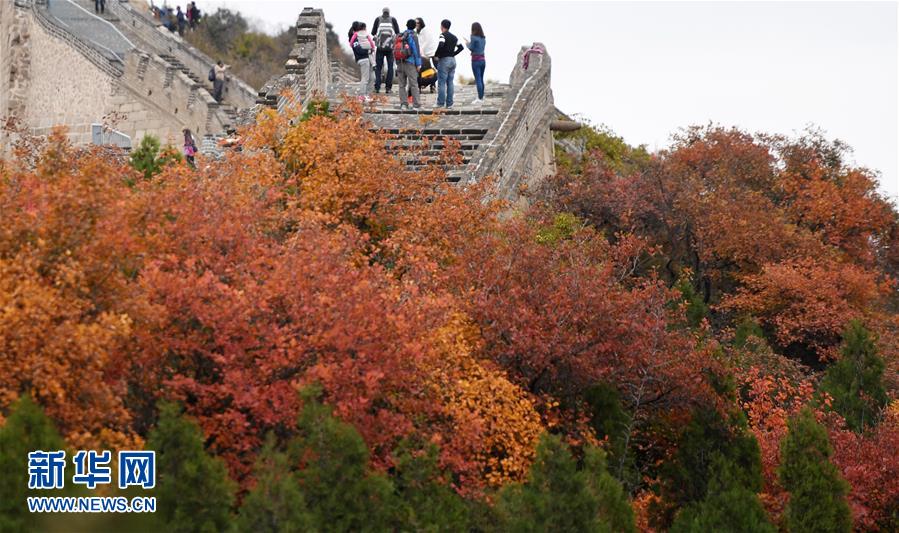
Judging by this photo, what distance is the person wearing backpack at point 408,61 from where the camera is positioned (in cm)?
3002

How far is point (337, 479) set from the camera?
1716cm

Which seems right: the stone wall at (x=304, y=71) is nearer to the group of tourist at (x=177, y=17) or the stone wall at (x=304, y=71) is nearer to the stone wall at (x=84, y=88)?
the stone wall at (x=84, y=88)

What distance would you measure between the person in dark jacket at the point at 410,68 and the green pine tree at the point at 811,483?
37.7 feet

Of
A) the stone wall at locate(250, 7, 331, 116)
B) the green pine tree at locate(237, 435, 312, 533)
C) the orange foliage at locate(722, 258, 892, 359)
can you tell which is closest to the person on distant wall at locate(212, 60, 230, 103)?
the stone wall at locate(250, 7, 331, 116)

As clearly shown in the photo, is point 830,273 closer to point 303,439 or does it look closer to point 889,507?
point 889,507

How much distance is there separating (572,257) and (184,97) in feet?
64.2

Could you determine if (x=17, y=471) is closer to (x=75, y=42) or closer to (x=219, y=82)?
(x=75, y=42)

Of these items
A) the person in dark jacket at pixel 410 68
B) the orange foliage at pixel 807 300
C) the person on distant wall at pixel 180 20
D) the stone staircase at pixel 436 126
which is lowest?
the orange foliage at pixel 807 300

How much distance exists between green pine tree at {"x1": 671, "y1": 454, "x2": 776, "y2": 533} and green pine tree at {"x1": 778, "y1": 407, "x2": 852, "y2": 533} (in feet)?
1.66

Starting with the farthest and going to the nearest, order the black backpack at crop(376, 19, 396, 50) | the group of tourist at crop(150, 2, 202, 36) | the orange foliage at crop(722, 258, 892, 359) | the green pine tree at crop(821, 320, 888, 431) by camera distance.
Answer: the group of tourist at crop(150, 2, 202, 36)
the orange foliage at crop(722, 258, 892, 359)
the black backpack at crop(376, 19, 396, 50)
the green pine tree at crop(821, 320, 888, 431)

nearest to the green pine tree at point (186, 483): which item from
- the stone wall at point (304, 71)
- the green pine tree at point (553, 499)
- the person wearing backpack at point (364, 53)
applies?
the green pine tree at point (553, 499)

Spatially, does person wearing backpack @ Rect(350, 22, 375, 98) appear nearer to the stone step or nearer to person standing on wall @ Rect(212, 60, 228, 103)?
the stone step

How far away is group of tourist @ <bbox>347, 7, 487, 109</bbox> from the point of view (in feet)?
99.0

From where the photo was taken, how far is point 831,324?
31.8m
